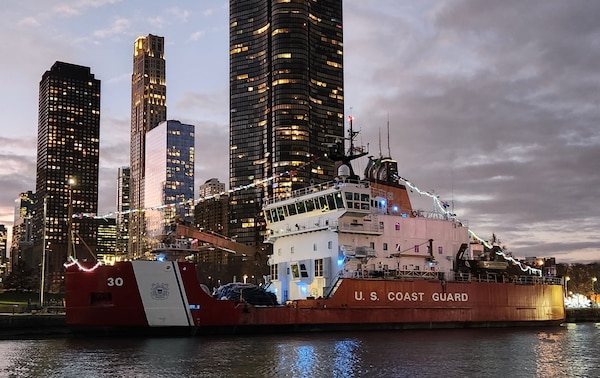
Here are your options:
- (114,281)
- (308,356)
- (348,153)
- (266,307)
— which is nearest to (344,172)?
(348,153)

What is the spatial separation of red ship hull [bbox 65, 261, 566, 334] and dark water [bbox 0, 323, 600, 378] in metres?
0.91

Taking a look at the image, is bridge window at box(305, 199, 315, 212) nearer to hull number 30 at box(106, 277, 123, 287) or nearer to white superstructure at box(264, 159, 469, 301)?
white superstructure at box(264, 159, 469, 301)

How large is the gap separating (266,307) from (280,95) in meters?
127

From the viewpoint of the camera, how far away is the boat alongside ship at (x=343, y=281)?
2783 centimetres

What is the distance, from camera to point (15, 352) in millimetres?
24109

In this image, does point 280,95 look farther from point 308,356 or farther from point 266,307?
point 308,356

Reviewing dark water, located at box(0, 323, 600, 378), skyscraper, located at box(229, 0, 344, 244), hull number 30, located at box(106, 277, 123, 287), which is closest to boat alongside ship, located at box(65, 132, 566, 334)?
hull number 30, located at box(106, 277, 123, 287)

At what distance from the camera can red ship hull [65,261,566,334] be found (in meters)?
27.6

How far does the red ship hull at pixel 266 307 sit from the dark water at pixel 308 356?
91 cm

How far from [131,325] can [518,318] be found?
71.8 ft

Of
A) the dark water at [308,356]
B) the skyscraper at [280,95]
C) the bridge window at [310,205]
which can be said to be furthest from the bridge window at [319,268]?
the skyscraper at [280,95]

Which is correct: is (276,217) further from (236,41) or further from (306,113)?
(236,41)

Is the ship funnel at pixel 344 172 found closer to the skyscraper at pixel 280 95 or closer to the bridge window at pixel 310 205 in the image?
the bridge window at pixel 310 205

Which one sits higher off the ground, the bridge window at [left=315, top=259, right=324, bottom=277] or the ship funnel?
the ship funnel
